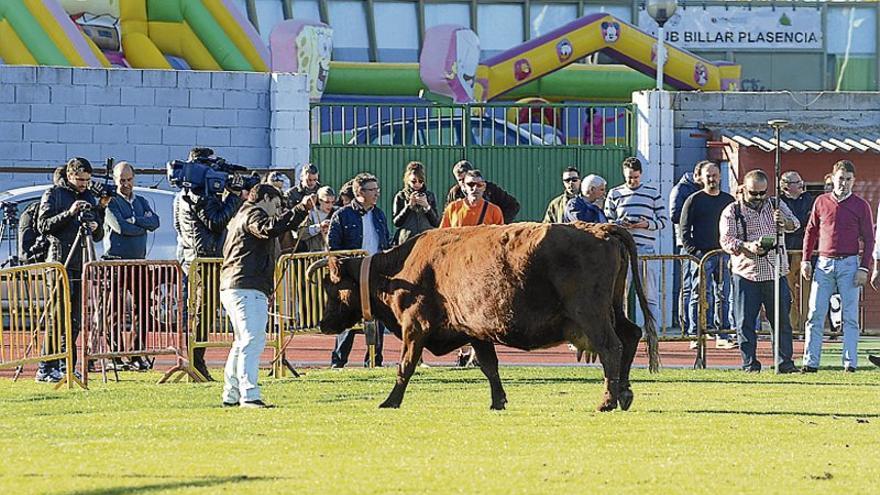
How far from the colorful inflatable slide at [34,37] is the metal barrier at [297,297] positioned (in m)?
11.0

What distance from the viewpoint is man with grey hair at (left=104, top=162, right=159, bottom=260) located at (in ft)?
59.6

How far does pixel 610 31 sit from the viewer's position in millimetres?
40938

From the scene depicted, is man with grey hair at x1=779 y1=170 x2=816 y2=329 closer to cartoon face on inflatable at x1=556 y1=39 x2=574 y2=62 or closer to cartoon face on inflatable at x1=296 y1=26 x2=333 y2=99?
cartoon face on inflatable at x1=296 y1=26 x2=333 y2=99

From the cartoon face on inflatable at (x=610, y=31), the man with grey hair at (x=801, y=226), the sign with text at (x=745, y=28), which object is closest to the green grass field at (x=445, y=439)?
the man with grey hair at (x=801, y=226)

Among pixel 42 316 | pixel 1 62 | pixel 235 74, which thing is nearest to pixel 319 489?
pixel 42 316

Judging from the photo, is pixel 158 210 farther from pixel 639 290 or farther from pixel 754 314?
pixel 639 290

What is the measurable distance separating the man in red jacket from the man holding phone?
0.24 meters

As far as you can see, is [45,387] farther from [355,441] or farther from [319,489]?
[319,489]

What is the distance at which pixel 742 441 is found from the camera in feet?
36.4

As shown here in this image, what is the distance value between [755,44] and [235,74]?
36140 mm

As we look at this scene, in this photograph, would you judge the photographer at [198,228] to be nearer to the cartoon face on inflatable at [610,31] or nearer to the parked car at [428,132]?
the parked car at [428,132]

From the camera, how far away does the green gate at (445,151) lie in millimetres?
25359

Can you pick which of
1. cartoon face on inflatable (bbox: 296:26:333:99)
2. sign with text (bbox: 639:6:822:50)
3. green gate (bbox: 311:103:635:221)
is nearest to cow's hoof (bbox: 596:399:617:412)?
green gate (bbox: 311:103:635:221)

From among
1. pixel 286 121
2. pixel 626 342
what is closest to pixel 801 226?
pixel 286 121
